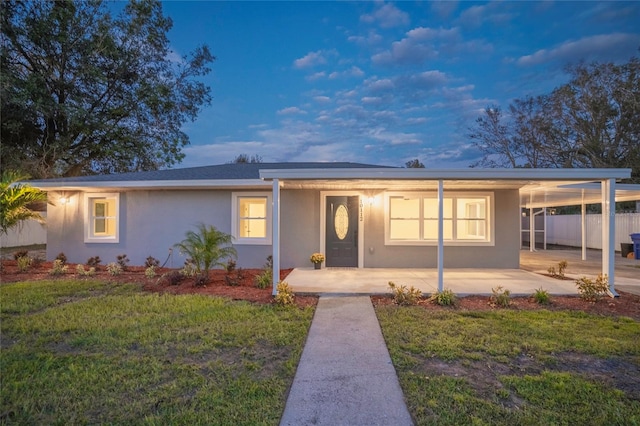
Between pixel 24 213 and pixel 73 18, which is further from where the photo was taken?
pixel 73 18

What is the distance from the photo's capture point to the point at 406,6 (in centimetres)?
1024

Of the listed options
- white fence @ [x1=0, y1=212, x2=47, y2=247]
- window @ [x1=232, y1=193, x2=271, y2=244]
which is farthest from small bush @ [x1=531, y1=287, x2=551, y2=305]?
white fence @ [x1=0, y1=212, x2=47, y2=247]

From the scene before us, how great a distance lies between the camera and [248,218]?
9.09 m

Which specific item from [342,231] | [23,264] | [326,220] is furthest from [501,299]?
[23,264]

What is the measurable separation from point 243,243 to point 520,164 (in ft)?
69.4

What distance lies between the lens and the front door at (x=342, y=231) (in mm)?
8945

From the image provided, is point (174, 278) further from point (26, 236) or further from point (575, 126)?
point (575, 126)

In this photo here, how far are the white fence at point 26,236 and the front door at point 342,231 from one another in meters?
14.3

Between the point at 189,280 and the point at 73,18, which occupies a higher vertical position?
the point at 73,18

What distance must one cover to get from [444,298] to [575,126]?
20646mm

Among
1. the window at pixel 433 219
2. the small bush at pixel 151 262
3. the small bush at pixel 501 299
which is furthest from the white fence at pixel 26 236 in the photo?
the small bush at pixel 501 299

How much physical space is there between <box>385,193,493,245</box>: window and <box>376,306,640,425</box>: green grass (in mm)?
3984

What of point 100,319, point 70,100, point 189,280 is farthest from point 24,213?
point 70,100

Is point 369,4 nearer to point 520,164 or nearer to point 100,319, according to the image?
point 100,319
